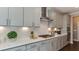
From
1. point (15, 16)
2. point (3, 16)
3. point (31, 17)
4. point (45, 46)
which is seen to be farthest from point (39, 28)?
point (3, 16)

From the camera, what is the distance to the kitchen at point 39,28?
209 centimetres

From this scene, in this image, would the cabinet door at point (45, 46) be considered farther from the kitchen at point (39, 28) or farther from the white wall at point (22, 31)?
the white wall at point (22, 31)

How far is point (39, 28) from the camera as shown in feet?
8.88

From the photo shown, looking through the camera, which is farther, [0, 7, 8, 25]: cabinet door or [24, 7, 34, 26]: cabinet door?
[24, 7, 34, 26]: cabinet door

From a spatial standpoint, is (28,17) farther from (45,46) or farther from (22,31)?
(45,46)

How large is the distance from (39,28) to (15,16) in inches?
29.0

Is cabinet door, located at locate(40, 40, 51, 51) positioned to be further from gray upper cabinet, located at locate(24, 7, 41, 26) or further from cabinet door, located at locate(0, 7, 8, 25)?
cabinet door, located at locate(0, 7, 8, 25)

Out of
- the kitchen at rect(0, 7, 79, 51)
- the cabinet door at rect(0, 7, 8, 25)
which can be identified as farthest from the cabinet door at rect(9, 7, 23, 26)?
the cabinet door at rect(0, 7, 8, 25)

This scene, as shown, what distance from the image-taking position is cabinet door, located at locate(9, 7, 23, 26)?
204cm

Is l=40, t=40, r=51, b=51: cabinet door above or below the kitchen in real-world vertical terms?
below

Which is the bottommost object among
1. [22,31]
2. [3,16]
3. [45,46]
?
[45,46]

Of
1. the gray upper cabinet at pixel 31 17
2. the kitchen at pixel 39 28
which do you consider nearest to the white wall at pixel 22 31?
the kitchen at pixel 39 28

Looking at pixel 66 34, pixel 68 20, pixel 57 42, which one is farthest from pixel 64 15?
pixel 57 42
